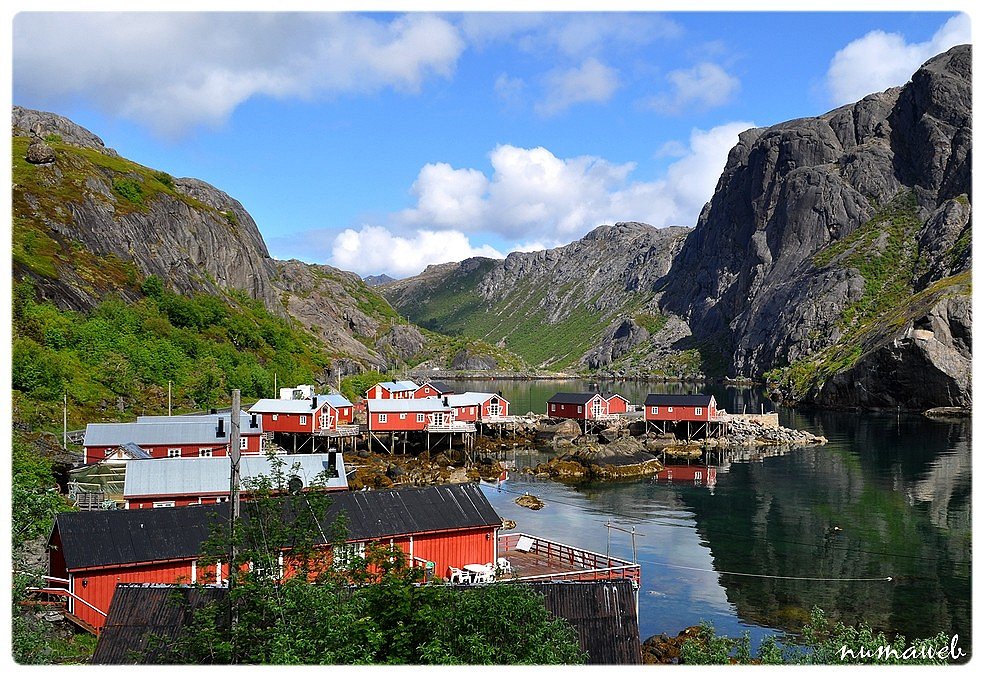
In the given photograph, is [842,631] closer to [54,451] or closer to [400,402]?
[54,451]

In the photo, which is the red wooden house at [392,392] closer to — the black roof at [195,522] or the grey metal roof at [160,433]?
the grey metal roof at [160,433]

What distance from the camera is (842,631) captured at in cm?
1728

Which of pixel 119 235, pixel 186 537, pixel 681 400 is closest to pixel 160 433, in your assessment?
pixel 186 537

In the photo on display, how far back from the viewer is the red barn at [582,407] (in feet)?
308

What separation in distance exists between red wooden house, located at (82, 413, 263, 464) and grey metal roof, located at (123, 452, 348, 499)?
12.1 metres

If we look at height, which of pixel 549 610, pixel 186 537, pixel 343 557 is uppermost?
pixel 343 557

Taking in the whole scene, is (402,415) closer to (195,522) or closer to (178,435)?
(178,435)

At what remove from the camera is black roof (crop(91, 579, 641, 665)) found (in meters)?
17.0

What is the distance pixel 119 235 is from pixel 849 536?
322ft

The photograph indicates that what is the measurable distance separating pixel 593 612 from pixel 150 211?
11936 cm

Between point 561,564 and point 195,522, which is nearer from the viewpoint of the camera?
point 195,522

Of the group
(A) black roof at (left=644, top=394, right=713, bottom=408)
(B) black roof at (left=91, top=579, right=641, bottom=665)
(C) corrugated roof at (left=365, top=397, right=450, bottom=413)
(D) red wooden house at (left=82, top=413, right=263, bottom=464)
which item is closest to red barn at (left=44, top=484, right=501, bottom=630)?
(B) black roof at (left=91, top=579, right=641, bottom=665)

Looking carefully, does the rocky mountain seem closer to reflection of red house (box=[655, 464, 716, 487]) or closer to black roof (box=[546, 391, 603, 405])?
black roof (box=[546, 391, 603, 405])

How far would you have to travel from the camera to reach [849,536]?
143 ft
